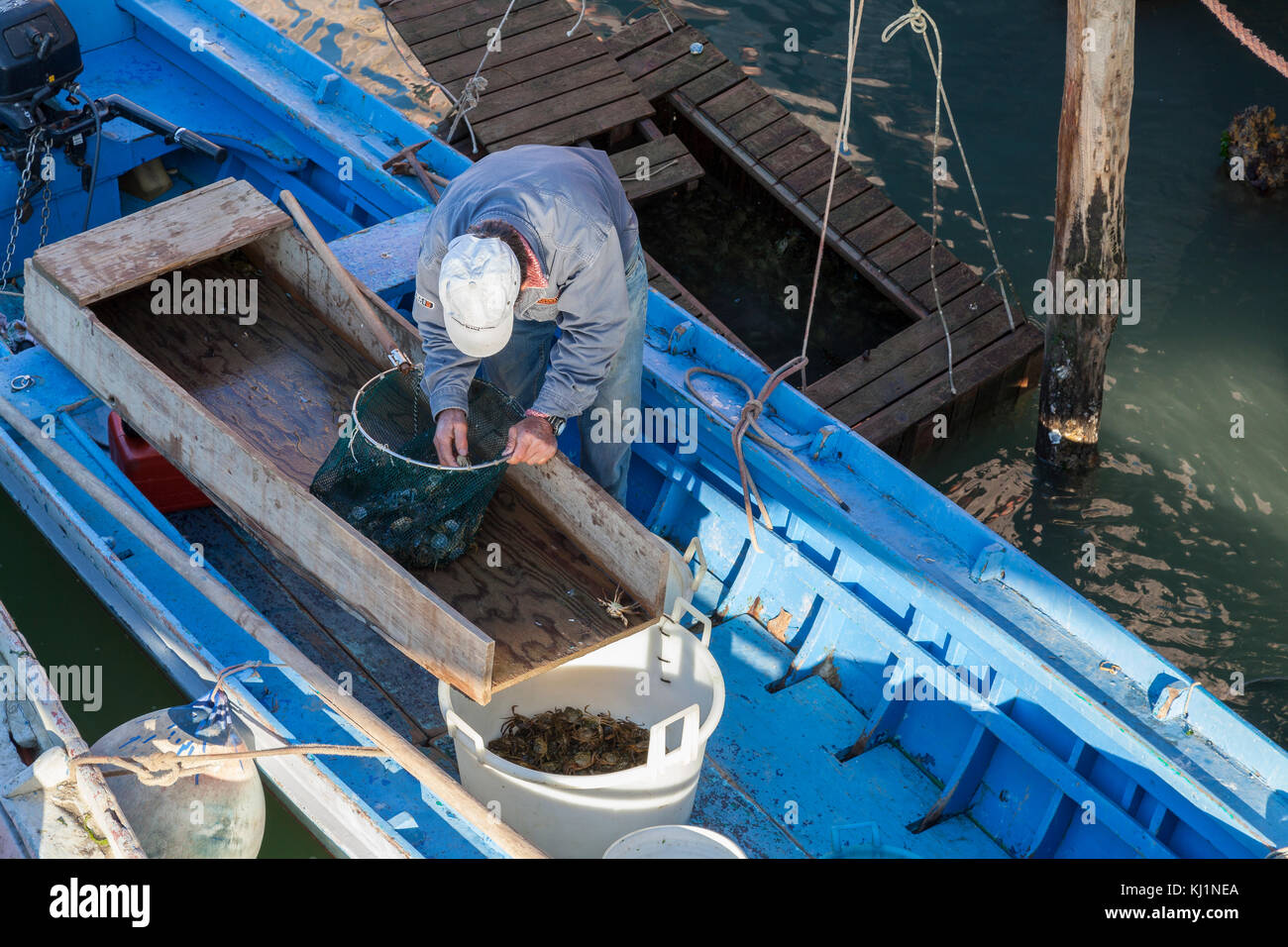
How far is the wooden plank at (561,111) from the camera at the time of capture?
20.6 ft

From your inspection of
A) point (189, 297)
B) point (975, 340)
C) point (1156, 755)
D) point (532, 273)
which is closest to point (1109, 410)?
point (975, 340)

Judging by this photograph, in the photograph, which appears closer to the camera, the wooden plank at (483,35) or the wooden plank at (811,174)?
→ the wooden plank at (811,174)

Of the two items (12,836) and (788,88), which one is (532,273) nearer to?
(12,836)

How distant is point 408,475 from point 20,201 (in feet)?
8.73

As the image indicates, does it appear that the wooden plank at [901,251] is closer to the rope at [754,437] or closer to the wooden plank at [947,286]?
the wooden plank at [947,286]

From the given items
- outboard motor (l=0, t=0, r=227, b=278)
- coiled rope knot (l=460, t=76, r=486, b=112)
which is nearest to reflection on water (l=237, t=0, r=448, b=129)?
coiled rope knot (l=460, t=76, r=486, b=112)

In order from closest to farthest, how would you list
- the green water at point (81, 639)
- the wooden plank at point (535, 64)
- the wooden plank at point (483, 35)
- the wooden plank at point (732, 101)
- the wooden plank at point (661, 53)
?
the green water at point (81, 639) < the wooden plank at point (535, 64) < the wooden plank at point (483, 35) < the wooden plank at point (732, 101) < the wooden plank at point (661, 53)

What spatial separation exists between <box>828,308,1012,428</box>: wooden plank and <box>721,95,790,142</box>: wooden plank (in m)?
1.60

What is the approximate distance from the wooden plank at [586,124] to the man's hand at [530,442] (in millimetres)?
2886

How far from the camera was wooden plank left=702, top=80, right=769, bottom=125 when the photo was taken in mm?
6793

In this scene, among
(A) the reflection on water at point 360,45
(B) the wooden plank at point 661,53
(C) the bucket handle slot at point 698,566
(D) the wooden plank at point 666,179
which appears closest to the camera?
(C) the bucket handle slot at point 698,566

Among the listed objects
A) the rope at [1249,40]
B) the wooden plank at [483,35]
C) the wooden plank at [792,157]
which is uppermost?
the rope at [1249,40]

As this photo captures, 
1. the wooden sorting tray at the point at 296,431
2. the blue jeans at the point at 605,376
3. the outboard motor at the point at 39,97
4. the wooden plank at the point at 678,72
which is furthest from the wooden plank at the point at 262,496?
the wooden plank at the point at 678,72

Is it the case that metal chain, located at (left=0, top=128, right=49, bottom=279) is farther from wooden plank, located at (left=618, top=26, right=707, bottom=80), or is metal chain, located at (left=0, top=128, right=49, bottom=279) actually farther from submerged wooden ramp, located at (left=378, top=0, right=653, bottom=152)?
wooden plank, located at (left=618, top=26, right=707, bottom=80)
